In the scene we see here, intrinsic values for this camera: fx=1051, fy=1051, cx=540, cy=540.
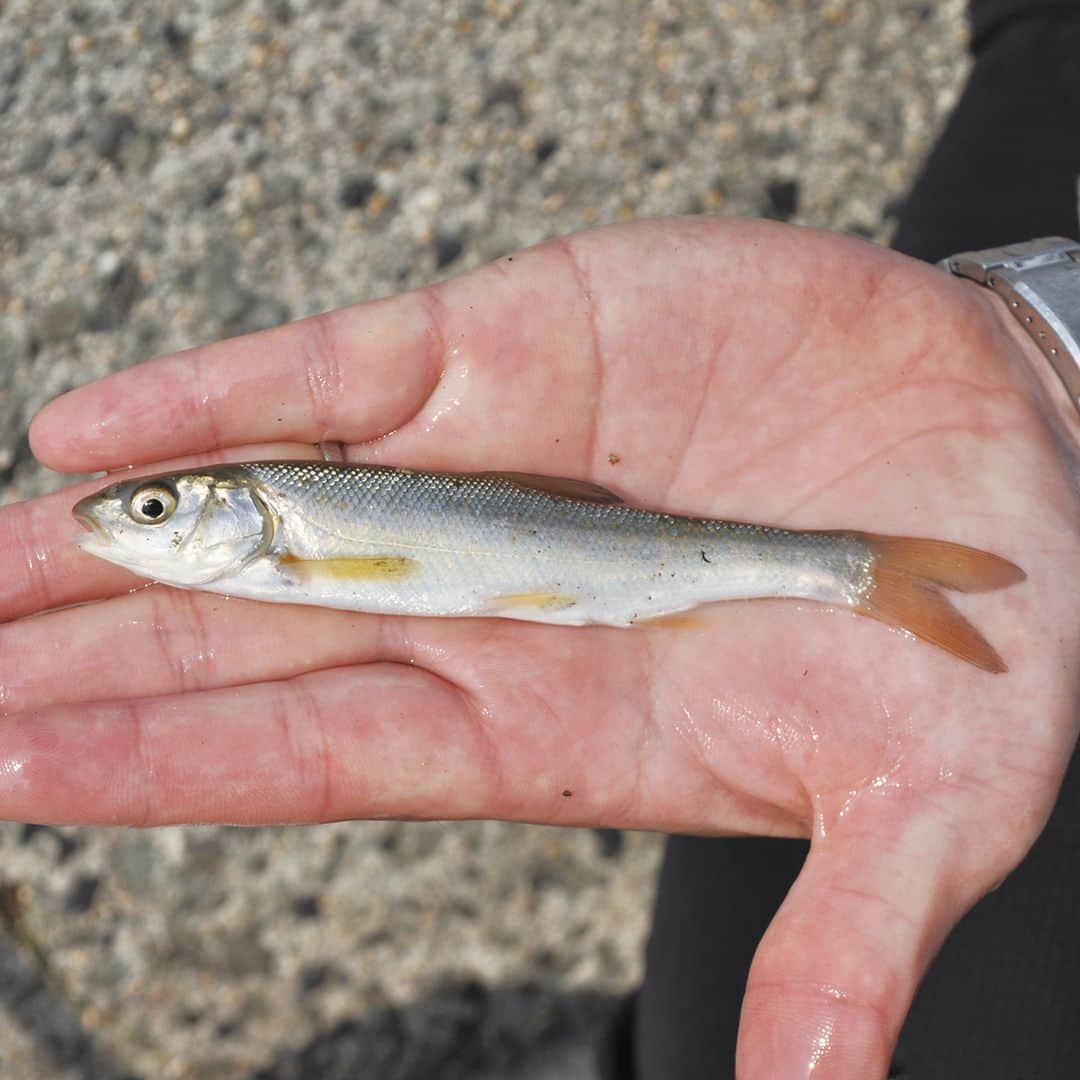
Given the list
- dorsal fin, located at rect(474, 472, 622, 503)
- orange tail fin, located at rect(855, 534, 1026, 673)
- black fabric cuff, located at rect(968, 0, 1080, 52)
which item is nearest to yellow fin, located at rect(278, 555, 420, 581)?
dorsal fin, located at rect(474, 472, 622, 503)

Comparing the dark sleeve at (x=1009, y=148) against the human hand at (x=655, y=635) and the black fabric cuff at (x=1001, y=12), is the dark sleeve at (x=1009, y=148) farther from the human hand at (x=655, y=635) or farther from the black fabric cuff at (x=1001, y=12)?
the human hand at (x=655, y=635)

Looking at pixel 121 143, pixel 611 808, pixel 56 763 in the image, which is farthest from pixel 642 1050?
pixel 121 143

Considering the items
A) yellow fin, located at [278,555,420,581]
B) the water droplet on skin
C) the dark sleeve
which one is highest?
the dark sleeve

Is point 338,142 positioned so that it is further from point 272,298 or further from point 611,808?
point 611,808

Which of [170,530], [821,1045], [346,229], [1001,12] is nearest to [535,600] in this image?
[170,530]

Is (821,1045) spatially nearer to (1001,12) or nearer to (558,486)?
(558,486)

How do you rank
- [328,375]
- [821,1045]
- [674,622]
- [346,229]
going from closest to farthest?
[821,1045], [674,622], [328,375], [346,229]

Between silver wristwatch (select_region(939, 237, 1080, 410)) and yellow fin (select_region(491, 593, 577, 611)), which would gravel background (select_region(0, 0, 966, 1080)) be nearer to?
yellow fin (select_region(491, 593, 577, 611))

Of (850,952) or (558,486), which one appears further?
(558,486)
